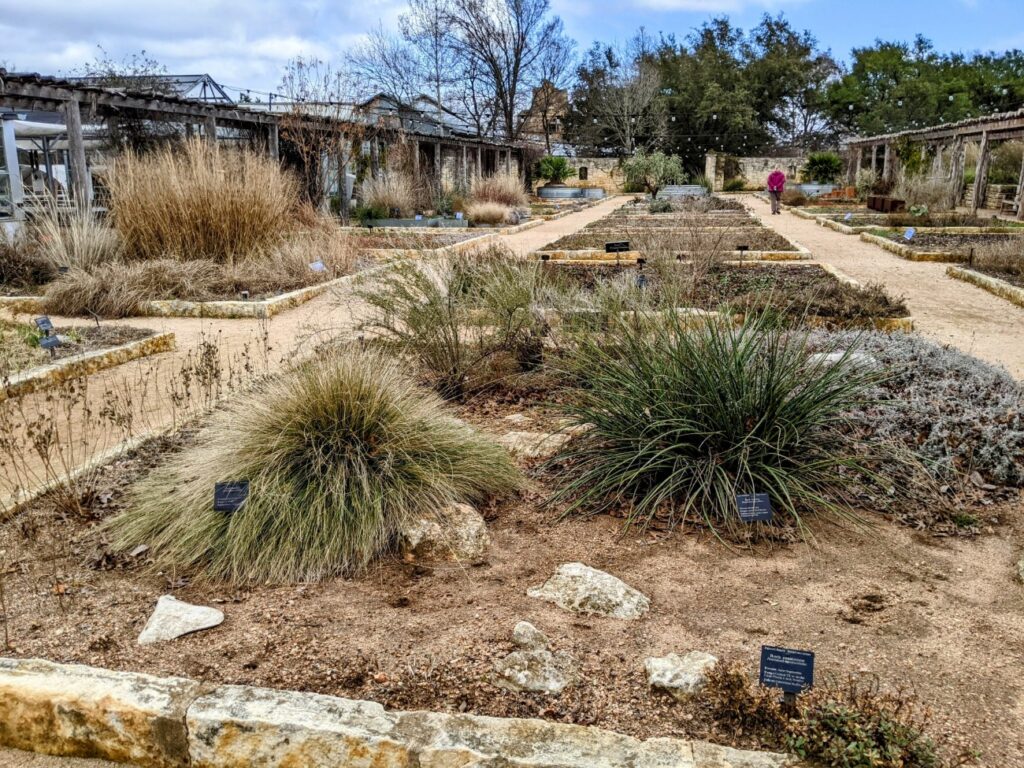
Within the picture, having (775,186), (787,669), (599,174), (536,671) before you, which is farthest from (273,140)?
(599,174)

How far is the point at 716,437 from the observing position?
10.7 feet

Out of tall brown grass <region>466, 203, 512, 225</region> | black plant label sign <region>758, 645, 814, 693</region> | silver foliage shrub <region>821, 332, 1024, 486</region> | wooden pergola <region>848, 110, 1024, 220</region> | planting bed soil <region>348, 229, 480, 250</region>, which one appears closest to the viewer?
black plant label sign <region>758, 645, 814, 693</region>

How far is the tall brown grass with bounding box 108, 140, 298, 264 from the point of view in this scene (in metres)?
9.18

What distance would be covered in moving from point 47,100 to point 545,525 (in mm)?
11771

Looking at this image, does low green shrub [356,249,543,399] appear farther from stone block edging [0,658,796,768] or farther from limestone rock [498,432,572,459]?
stone block edging [0,658,796,768]

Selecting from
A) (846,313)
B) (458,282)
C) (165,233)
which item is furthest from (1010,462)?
(165,233)

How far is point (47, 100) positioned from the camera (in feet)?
38.7

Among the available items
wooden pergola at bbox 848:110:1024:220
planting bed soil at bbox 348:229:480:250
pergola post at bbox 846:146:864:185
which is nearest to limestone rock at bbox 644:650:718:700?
planting bed soil at bbox 348:229:480:250

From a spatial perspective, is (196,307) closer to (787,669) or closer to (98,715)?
(98,715)

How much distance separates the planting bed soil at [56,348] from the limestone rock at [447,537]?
3.41m

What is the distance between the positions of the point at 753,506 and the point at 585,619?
785 millimetres

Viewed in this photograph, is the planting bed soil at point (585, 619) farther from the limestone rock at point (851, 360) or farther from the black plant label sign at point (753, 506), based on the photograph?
the limestone rock at point (851, 360)

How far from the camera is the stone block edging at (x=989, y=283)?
8.47 meters

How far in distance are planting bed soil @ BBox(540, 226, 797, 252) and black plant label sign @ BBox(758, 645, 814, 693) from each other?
868cm
